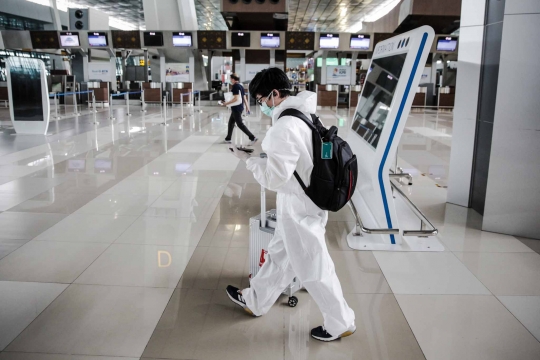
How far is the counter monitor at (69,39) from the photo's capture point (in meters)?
20.9

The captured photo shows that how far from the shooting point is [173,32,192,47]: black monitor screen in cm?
2058

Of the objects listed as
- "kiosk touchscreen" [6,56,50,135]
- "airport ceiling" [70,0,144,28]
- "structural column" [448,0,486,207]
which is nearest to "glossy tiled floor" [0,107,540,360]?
"structural column" [448,0,486,207]

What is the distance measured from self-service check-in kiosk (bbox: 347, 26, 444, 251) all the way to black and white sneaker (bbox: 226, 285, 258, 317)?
136cm

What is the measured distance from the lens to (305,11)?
1208 inches

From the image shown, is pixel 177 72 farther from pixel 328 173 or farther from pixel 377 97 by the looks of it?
pixel 328 173

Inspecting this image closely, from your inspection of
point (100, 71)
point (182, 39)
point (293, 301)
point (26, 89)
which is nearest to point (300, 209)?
point (293, 301)

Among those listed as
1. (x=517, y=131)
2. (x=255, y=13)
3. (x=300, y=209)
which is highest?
(x=255, y=13)

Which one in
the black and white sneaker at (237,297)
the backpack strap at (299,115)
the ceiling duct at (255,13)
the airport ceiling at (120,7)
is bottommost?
the black and white sneaker at (237,297)

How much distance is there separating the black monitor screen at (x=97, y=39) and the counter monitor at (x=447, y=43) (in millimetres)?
14918

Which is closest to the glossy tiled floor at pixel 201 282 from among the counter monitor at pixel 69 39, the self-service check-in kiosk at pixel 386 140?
the self-service check-in kiosk at pixel 386 140

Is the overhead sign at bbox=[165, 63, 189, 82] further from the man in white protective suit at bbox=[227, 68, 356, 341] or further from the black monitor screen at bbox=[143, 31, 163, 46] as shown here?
the man in white protective suit at bbox=[227, 68, 356, 341]

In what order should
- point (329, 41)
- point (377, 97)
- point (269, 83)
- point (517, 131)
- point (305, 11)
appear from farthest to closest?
1. point (305, 11)
2. point (329, 41)
3. point (377, 97)
4. point (517, 131)
5. point (269, 83)

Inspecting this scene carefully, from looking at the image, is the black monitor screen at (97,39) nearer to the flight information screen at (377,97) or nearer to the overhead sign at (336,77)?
the overhead sign at (336,77)

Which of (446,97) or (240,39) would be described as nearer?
(240,39)
